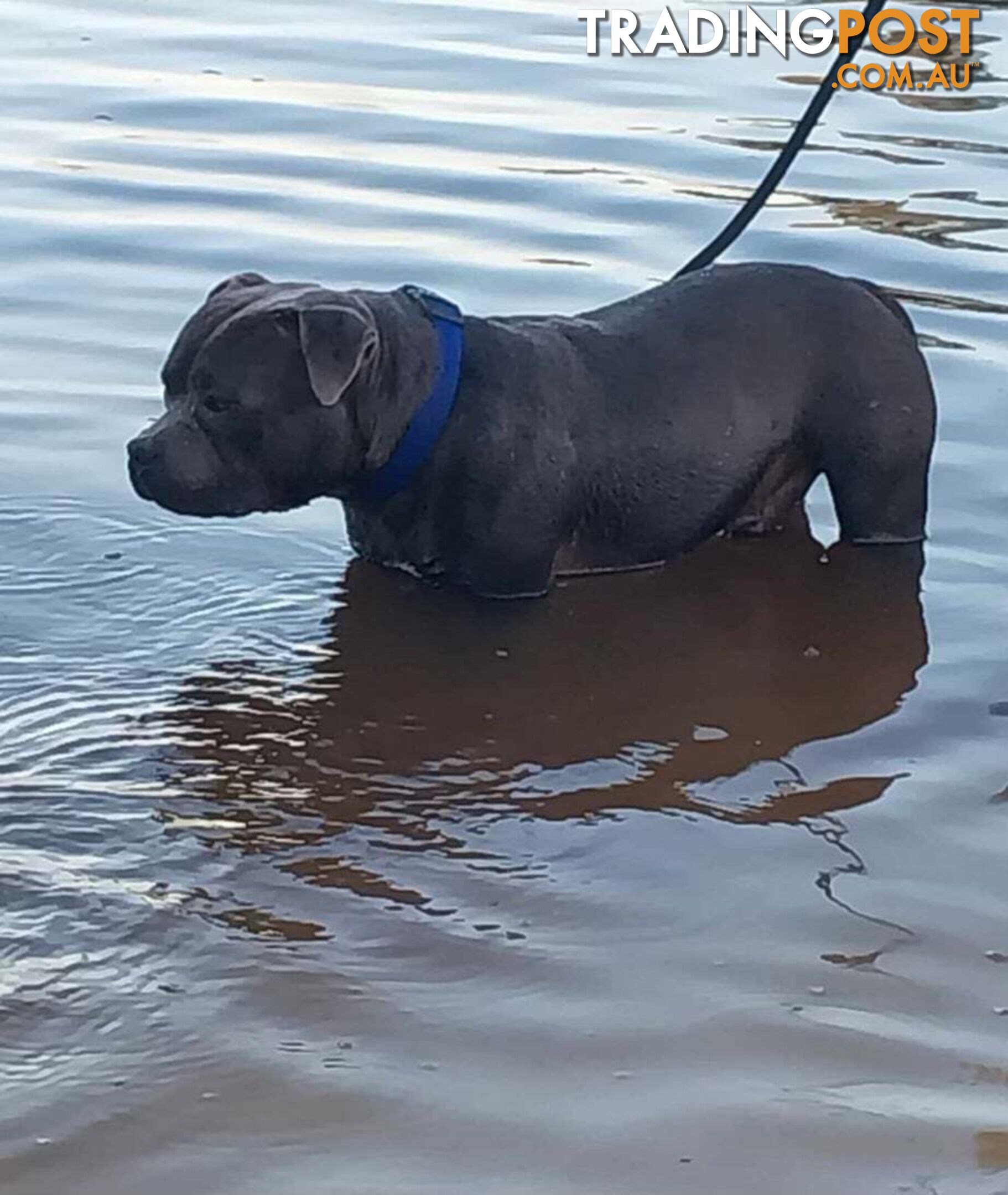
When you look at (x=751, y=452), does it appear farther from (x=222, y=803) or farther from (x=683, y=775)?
(x=222, y=803)

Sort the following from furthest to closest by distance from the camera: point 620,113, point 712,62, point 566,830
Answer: point 712,62, point 620,113, point 566,830

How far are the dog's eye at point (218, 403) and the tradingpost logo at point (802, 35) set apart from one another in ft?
21.6

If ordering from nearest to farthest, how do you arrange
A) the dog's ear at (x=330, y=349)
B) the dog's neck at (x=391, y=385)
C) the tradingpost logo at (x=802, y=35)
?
1. the dog's ear at (x=330, y=349)
2. the dog's neck at (x=391, y=385)
3. the tradingpost logo at (x=802, y=35)

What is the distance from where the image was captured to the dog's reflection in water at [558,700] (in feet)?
15.9

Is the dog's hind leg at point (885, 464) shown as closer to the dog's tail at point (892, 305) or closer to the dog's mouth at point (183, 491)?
the dog's tail at point (892, 305)

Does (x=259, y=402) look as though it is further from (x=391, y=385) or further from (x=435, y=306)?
(x=435, y=306)

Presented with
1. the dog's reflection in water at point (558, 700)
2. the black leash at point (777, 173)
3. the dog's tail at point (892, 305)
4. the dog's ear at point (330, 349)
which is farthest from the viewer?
the black leash at point (777, 173)

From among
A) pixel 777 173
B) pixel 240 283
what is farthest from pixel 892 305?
pixel 240 283

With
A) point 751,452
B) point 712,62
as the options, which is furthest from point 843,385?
point 712,62

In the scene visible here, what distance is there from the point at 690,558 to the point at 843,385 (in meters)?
0.61

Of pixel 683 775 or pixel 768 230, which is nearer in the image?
pixel 683 775

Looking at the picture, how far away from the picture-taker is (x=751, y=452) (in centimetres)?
606

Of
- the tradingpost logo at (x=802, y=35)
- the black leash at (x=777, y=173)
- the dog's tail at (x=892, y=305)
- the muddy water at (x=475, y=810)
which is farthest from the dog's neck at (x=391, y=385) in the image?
the tradingpost logo at (x=802, y=35)

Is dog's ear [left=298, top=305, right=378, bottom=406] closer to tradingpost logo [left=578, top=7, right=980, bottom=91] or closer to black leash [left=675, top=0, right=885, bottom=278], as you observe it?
→ black leash [left=675, top=0, right=885, bottom=278]
